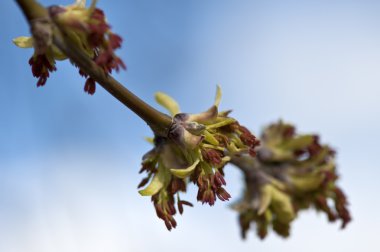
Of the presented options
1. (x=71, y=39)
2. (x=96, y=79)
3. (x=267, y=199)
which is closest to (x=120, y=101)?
(x=96, y=79)

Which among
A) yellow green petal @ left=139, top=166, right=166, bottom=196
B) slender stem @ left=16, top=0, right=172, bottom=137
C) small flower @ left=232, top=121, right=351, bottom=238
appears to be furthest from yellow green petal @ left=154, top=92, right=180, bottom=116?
small flower @ left=232, top=121, right=351, bottom=238

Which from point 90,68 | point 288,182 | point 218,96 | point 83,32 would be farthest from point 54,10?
point 288,182

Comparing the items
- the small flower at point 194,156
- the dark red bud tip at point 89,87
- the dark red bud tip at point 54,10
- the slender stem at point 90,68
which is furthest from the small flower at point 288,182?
the dark red bud tip at point 54,10

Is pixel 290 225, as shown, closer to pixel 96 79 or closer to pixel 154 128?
pixel 154 128

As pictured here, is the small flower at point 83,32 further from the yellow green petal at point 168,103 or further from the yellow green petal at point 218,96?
the yellow green petal at point 168,103

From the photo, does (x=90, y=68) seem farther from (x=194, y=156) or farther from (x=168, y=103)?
(x=168, y=103)

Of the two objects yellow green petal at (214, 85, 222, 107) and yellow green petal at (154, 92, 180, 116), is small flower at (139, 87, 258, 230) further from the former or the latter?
yellow green petal at (154, 92, 180, 116)
